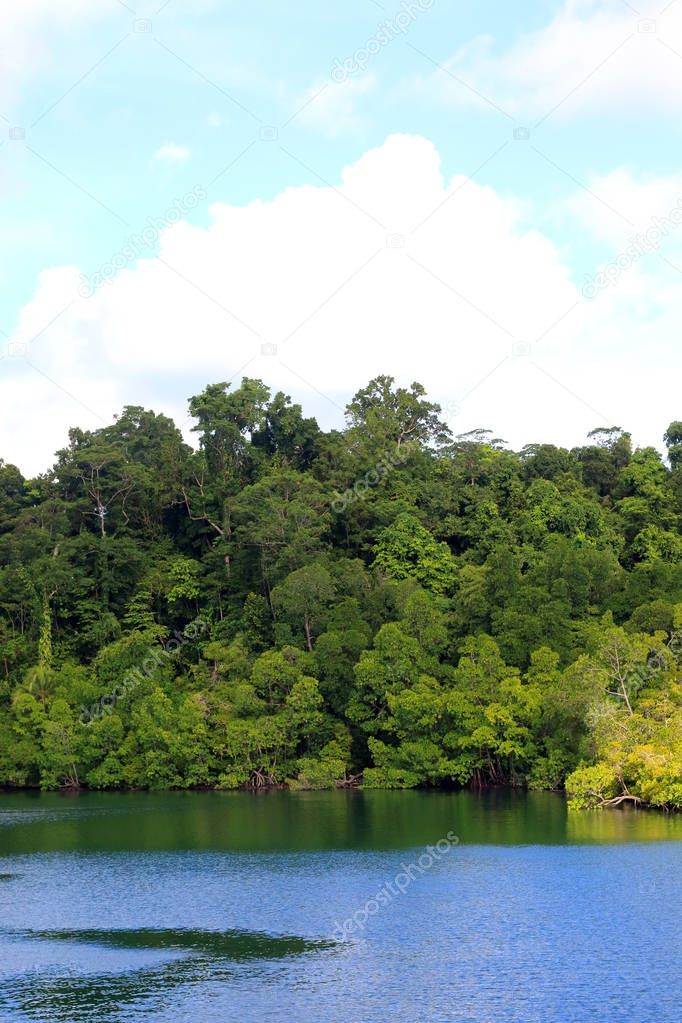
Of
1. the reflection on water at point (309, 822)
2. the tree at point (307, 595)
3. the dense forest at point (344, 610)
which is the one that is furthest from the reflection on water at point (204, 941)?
the tree at point (307, 595)

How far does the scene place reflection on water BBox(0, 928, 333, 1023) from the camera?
19375mm

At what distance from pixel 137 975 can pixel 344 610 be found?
31.6 meters

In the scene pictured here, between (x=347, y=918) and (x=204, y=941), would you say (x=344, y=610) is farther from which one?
(x=204, y=941)

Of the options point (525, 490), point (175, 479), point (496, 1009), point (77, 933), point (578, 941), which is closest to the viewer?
point (496, 1009)

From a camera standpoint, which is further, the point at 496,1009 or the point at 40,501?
the point at 40,501

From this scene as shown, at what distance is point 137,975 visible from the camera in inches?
830

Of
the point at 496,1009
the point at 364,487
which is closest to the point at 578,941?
the point at 496,1009

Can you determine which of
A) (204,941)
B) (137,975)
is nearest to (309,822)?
(204,941)

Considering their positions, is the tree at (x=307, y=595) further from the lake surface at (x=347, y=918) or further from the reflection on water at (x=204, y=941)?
the reflection on water at (x=204, y=941)

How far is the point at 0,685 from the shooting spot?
55.1m

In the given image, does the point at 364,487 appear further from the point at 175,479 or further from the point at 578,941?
the point at 578,941

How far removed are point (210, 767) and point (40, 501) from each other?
24.4 meters

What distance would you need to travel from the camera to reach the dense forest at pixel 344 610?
45625 millimetres

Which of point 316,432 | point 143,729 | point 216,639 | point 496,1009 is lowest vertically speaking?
point 496,1009
